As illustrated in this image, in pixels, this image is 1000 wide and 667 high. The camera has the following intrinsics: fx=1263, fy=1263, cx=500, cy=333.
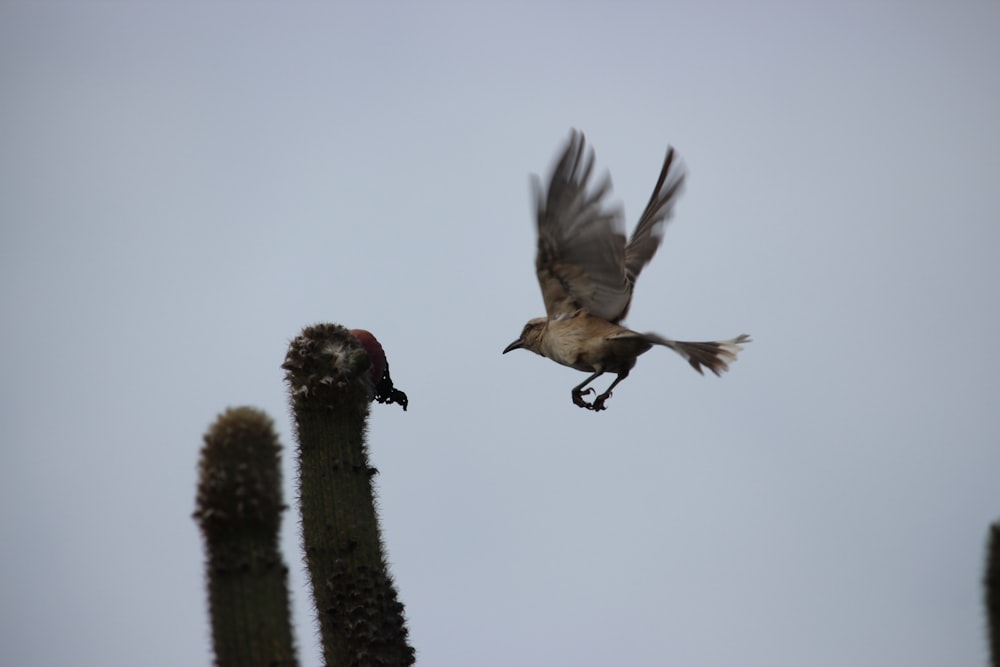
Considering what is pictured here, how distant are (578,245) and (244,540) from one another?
442 centimetres

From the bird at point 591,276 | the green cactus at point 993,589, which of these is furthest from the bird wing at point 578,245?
the green cactus at point 993,589

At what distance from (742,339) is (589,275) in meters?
1.59

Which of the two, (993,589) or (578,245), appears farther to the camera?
(578,245)

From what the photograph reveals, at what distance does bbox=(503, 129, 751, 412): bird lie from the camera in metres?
9.13

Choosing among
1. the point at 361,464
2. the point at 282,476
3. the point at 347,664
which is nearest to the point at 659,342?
the point at 361,464

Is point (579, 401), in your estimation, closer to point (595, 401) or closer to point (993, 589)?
point (595, 401)

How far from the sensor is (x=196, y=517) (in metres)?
5.86

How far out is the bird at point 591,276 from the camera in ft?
30.0

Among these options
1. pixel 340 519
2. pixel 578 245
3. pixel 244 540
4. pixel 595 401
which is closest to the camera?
pixel 244 540

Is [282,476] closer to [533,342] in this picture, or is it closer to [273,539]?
[273,539]

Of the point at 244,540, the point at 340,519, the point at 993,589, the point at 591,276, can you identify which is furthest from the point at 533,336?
the point at 244,540

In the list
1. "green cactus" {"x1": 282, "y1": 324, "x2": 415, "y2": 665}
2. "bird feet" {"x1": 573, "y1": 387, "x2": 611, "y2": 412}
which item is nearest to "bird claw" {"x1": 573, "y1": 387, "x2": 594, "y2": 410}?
"bird feet" {"x1": 573, "y1": 387, "x2": 611, "y2": 412}

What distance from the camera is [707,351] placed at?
10477mm

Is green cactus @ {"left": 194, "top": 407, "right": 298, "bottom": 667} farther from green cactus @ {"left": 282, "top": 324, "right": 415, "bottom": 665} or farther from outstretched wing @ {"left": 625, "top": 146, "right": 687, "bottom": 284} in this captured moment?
outstretched wing @ {"left": 625, "top": 146, "right": 687, "bottom": 284}
